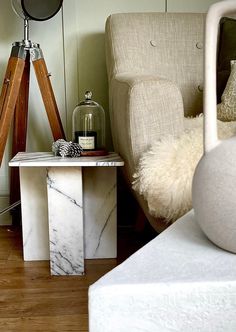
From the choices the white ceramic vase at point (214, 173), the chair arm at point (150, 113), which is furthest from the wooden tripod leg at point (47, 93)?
the white ceramic vase at point (214, 173)

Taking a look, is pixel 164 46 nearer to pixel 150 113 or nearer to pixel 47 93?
pixel 47 93

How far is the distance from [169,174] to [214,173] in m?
0.48

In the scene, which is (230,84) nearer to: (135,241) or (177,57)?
(177,57)

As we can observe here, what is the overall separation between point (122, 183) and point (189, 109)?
1.54 feet

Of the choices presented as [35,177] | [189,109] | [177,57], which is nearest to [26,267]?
[35,177]

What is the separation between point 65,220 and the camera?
1271 millimetres

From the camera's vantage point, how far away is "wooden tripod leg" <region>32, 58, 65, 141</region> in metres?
1.50

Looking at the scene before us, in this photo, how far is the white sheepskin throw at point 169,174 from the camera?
0.90 meters

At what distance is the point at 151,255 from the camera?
43cm

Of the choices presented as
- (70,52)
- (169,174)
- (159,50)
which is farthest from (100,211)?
(70,52)

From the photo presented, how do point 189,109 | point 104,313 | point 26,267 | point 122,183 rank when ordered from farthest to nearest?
1. point 122,183
2. point 189,109
3. point 26,267
4. point 104,313

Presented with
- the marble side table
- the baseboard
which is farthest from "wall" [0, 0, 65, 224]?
the marble side table

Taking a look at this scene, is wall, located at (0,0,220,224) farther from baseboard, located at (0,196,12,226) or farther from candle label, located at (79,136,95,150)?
candle label, located at (79,136,95,150)

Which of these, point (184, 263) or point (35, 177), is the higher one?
point (184, 263)
